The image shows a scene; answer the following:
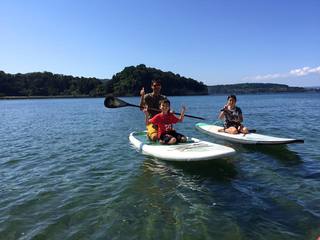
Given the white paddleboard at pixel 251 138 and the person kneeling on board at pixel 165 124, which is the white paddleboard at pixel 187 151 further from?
the white paddleboard at pixel 251 138

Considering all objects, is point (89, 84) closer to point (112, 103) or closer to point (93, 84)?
point (93, 84)

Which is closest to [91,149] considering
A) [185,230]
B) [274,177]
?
[274,177]

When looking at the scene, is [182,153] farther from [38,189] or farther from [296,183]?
[38,189]

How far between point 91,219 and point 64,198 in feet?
5.55

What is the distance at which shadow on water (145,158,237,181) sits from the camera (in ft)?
33.7

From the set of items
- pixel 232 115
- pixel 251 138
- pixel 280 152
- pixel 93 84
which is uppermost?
pixel 232 115

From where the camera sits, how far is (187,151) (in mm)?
10625

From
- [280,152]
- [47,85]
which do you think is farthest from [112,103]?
[47,85]

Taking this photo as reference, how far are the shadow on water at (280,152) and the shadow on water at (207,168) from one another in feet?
6.69

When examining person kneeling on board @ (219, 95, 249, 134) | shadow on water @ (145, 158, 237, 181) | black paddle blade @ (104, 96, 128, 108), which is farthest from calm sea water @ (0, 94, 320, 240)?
black paddle blade @ (104, 96, 128, 108)

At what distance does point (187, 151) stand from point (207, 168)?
0.85m

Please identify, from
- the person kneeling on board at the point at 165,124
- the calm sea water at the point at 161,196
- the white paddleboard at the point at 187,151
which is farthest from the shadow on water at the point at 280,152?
the person kneeling on board at the point at 165,124

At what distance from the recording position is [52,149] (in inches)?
636

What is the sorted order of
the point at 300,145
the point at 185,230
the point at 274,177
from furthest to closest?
1. the point at 300,145
2. the point at 274,177
3. the point at 185,230
